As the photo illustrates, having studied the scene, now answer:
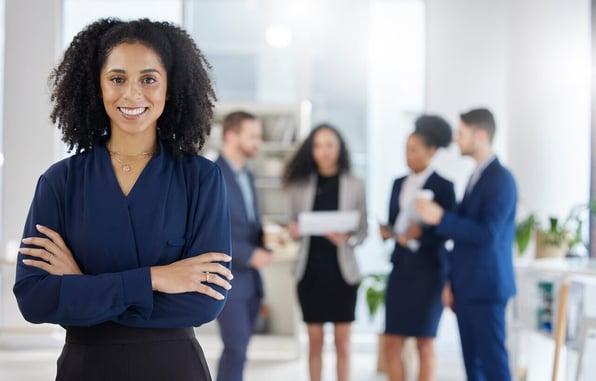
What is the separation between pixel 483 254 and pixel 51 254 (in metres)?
2.57

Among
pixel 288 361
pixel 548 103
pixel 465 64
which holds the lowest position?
pixel 288 361

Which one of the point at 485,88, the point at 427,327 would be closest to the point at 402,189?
the point at 427,327

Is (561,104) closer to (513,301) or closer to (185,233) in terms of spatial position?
(513,301)

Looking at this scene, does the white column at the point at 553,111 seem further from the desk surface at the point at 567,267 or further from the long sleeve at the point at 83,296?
the long sleeve at the point at 83,296

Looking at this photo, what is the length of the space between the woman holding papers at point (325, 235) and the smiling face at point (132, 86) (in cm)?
252

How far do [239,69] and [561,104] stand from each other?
2696 millimetres

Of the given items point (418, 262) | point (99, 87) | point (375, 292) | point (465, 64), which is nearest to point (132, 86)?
point (99, 87)

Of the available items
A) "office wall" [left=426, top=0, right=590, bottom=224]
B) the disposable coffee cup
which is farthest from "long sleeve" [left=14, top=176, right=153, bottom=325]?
"office wall" [left=426, top=0, right=590, bottom=224]

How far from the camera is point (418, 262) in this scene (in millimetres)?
4219

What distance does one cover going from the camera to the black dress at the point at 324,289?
4.33 m

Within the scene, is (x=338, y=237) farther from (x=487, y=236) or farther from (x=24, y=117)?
(x=24, y=117)

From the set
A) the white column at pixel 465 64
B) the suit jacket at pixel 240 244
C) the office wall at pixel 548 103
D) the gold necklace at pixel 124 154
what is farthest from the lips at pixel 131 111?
the white column at pixel 465 64

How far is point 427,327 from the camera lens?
4.22m

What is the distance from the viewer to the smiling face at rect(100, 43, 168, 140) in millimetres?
1804
